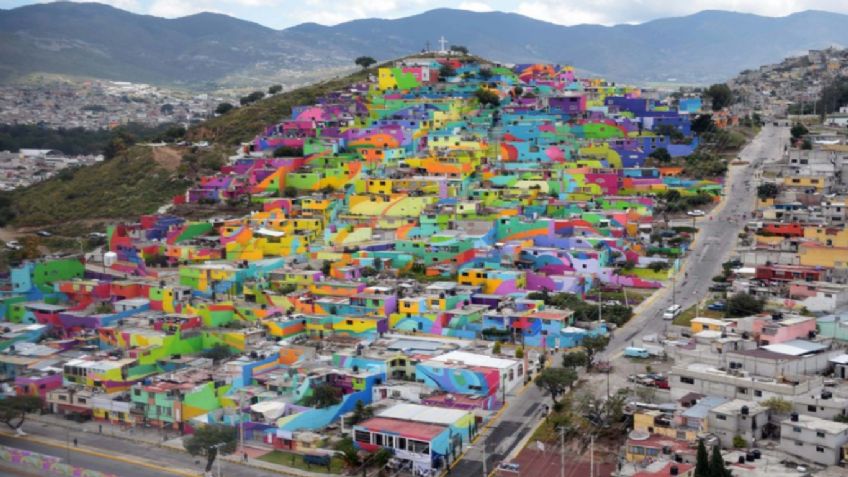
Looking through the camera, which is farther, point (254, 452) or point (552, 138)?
point (552, 138)

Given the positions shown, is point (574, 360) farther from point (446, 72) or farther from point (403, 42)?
point (403, 42)

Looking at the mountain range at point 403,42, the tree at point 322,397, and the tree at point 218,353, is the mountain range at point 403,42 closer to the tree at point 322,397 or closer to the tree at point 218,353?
the tree at point 218,353

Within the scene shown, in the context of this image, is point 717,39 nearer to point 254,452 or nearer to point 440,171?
point 440,171

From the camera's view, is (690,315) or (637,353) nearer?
(637,353)

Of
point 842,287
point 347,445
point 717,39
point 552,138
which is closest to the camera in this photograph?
point 347,445

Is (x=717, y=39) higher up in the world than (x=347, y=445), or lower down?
higher up

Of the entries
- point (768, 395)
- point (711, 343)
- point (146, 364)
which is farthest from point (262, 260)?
point (768, 395)

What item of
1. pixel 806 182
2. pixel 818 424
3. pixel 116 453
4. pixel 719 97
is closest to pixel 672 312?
pixel 818 424
